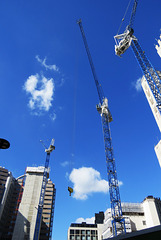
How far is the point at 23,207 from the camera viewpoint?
97.1 meters

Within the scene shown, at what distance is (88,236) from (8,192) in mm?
59457

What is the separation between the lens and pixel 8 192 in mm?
107812

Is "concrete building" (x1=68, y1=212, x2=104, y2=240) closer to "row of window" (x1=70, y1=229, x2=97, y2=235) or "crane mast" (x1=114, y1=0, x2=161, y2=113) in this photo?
"row of window" (x1=70, y1=229, x2=97, y2=235)

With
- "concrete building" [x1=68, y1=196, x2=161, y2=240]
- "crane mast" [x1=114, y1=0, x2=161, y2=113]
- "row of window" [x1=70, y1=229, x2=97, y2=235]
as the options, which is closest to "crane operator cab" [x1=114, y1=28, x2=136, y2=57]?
"crane mast" [x1=114, y1=0, x2=161, y2=113]

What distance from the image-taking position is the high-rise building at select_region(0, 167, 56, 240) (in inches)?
3590

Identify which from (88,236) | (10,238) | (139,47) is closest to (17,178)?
(10,238)

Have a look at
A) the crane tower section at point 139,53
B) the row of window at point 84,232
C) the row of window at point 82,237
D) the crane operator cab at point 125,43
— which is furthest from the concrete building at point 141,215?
the crane operator cab at point 125,43

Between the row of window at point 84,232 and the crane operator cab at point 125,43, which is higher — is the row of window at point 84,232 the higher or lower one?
the lower one

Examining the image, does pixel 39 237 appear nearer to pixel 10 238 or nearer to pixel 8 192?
pixel 10 238

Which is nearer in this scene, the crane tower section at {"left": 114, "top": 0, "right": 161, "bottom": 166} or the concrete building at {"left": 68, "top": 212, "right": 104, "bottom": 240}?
the crane tower section at {"left": 114, "top": 0, "right": 161, "bottom": 166}

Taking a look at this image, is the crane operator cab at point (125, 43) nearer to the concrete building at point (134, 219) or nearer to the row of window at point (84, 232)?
the concrete building at point (134, 219)

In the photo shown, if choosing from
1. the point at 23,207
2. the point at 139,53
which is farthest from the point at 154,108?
the point at 23,207

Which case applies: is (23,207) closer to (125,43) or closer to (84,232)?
(84,232)

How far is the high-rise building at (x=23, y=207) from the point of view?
91188 mm
